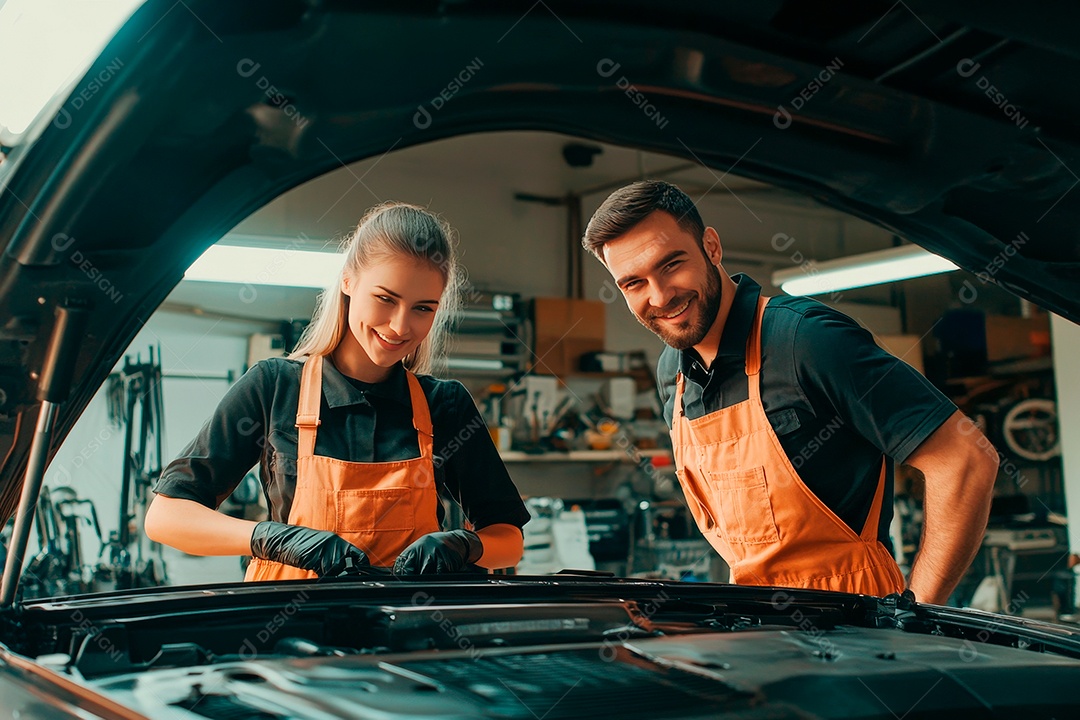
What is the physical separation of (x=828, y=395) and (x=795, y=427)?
0.31ft

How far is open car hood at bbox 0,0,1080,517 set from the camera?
91cm

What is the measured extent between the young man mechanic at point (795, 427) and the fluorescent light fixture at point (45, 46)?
3.58 feet

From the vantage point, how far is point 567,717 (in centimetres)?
74

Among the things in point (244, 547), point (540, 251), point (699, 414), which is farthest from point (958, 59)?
point (540, 251)

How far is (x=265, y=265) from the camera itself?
5414 mm

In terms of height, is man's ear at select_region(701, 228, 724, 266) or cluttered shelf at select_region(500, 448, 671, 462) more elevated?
man's ear at select_region(701, 228, 724, 266)

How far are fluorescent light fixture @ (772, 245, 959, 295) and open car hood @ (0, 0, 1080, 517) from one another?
4678 millimetres

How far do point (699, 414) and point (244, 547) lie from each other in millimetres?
933

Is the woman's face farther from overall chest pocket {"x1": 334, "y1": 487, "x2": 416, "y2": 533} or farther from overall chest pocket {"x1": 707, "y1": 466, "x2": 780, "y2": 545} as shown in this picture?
overall chest pocket {"x1": 707, "y1": 466, "x2": 780, "y2": 545}

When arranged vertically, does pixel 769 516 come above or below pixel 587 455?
below
